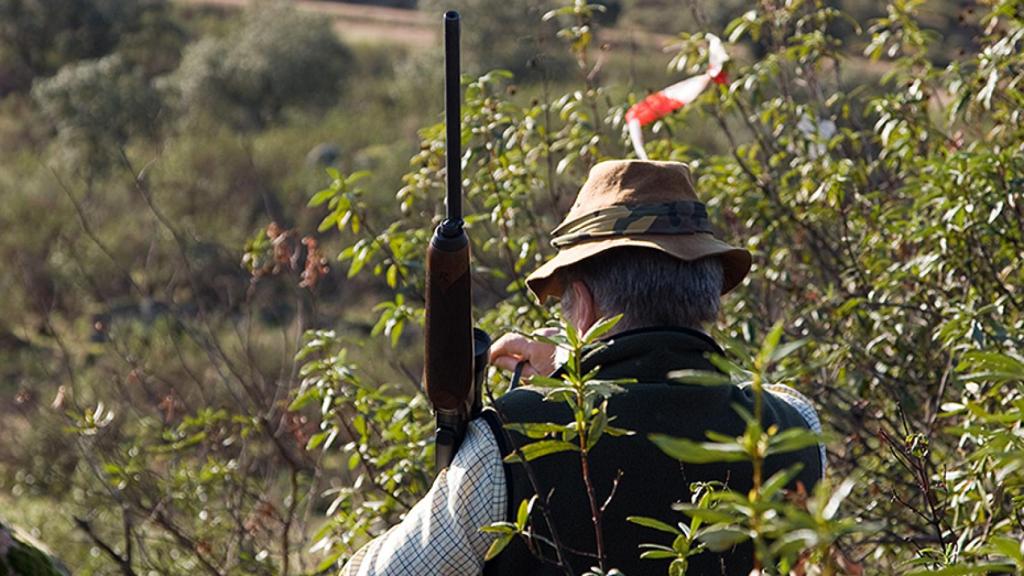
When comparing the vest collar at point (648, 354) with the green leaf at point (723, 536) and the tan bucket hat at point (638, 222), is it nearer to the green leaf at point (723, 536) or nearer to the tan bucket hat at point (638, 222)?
the tan bucket hat at point (638, 222)

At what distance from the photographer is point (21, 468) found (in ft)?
32.8

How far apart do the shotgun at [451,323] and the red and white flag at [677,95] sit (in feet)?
6.27

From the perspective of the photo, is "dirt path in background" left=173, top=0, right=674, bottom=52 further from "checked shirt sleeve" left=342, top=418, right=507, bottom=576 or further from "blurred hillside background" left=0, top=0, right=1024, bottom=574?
"checked shirt sleeve" left=342, top=418, right=507, bottom=576

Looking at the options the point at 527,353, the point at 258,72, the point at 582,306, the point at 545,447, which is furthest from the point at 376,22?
the point at 545,447

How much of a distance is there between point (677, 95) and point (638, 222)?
6.57 ft

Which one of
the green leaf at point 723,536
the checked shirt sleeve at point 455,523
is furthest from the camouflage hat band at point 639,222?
the green leaf at point 723,536

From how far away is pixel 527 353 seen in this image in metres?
2.63

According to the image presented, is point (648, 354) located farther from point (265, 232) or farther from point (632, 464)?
point (265, 232)

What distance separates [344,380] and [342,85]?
26205mm

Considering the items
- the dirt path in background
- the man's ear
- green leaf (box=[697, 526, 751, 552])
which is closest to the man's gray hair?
the man's ear

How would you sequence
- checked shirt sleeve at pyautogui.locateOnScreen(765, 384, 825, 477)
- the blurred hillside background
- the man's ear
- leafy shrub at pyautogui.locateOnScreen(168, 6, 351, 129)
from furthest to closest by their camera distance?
leafy shrub at pyautogui.locateOnScreen(168, 6, 351, 129), the blurred hillside background, checked shirt sleeve at pyautogui.locateOnScreen(765, 384, 825, 477), the man's ear

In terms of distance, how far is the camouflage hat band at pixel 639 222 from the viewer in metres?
2.41

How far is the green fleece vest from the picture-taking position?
2182 millimetres

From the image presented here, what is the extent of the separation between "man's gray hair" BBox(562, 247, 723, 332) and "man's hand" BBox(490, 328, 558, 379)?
24 centimetres
